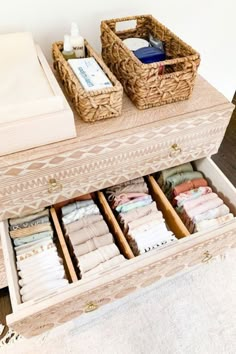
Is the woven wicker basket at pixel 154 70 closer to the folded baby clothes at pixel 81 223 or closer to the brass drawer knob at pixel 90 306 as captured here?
the folded baby clothes at pixel 81 223

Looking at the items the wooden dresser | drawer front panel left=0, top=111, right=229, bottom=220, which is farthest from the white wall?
drawer front panel left=0, top=111, right=229, bottom=220

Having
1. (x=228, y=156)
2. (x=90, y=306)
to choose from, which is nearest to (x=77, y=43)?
(x=90, y=306)

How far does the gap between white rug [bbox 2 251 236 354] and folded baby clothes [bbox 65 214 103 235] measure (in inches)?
15.0

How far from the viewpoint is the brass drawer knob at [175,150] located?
801 millimetres

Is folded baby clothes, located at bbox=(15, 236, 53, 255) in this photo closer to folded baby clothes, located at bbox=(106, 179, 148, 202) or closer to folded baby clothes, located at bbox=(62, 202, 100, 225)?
folded baby clothes, located at bbox=(62, 202, 100, 225)

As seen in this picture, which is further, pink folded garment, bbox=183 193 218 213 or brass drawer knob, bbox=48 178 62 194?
pink folded garment, bbox=183 193 218 213

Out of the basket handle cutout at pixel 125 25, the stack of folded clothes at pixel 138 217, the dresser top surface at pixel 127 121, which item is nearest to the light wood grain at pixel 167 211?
the stack of folded clothes at pixel 138 217

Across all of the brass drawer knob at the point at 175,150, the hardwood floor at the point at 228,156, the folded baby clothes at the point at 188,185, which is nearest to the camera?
the brass drawer knob at the point at 175,150

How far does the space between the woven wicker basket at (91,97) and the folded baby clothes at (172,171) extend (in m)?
0.32

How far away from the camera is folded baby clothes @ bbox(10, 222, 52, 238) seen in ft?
2.52

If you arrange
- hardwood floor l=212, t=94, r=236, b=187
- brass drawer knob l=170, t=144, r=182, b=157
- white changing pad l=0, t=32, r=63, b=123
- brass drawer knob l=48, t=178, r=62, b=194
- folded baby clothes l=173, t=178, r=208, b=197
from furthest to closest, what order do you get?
hardwood floor l=212, t=94, r=236, b=187 → folded baby clothes l=173, t=178, r=208, b=197 → brass drawer knob l=170, t=144, r=182, b=157 → brass drawer knob l=48, t=178, r=62, b=194 → white changing pad l=0, t=32, r=63, b=123

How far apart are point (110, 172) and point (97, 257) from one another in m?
0.23

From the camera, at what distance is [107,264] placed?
738mm

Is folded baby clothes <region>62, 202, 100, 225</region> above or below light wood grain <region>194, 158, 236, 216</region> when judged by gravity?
below
